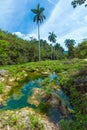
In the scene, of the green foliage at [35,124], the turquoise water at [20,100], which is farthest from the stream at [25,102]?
the green foliage at [35,124]

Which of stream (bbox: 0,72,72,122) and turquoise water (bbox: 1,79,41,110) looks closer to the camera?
stream (bbox: 0,72,72,122)

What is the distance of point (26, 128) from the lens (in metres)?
15.6

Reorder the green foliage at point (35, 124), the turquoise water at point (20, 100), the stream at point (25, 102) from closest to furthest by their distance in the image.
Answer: the green foliage at point (35, 124)
the stream at point (25, 102)
the turquoise water at point (20, 100)

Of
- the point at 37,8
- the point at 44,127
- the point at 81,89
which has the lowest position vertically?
the point at 44,127

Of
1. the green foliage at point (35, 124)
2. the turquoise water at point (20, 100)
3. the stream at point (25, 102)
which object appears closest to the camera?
the green foliage at point (35, 124)

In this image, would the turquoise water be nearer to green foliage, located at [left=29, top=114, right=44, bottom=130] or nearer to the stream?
the stream

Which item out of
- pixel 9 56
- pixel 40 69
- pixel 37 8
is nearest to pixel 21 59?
pixel 9 56

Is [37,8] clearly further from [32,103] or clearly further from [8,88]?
[32,103]

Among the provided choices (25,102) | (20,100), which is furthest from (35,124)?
(20,100)

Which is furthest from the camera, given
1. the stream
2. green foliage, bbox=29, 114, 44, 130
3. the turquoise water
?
the turquoise water

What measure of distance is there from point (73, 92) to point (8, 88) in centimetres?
814

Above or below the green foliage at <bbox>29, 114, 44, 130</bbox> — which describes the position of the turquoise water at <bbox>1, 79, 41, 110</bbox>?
above

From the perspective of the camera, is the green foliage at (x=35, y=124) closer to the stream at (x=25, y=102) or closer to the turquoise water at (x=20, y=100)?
the stream at (x=25, y=102)

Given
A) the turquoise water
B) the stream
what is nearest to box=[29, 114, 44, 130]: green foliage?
the stream
